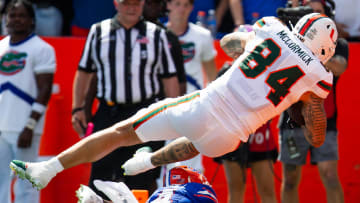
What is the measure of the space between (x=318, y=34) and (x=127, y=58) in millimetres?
2007

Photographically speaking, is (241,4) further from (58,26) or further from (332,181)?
(332,181)

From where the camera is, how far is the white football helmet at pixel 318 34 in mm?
4992

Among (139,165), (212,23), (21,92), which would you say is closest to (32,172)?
(139,165)

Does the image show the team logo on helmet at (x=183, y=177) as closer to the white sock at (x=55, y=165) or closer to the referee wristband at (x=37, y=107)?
the white sock at (x=55, y=165)

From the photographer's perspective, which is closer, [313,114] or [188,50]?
[313,114]

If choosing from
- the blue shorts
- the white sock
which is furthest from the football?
the blue shorts

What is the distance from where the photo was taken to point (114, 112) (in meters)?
6.35

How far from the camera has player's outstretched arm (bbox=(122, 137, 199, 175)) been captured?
532 centimetres

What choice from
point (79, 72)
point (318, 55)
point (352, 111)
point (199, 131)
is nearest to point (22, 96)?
point (79, 72)

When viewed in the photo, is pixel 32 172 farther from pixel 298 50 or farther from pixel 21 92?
pixel 21 92

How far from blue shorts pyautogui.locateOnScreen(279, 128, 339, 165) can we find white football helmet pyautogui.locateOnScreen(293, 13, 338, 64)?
6.49 ft

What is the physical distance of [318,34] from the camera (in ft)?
16.4

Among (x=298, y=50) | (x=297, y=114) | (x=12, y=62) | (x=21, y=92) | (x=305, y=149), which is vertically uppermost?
(x=298, y=50)

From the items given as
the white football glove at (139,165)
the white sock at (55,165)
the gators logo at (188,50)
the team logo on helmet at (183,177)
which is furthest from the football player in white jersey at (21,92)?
the team logo on helmet at (183,177)
